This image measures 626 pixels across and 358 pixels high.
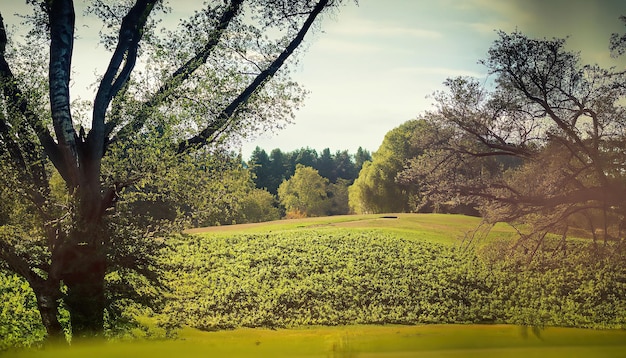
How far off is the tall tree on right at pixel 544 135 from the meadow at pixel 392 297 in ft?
2.46

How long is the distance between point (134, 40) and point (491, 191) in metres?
4.77

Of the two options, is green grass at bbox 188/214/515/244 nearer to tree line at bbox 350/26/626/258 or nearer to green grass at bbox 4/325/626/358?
tree line at bbox 350/26/626/258

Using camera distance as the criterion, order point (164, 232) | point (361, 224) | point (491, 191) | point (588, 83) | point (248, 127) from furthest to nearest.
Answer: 1. point (361, 224)
2. point (491, 191)
3. point (588, 83)
4. point (248, 127)
5. point (164, 232)

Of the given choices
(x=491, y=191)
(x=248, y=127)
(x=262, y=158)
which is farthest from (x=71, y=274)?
(x=262, y=158)

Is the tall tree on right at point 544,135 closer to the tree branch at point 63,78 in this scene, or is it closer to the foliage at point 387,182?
the foliage at point 387,182

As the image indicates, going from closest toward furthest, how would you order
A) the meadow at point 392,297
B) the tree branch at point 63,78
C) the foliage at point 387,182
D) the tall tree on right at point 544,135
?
the tree branch at point 63,78, the meadow at point 392,297, the tall tree on right at point 544,135, the foliage at point 387,182

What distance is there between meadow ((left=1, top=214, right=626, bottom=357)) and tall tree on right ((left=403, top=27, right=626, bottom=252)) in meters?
0.75

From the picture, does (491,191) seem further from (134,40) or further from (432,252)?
(134,40)

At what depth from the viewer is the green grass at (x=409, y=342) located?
13.1ft

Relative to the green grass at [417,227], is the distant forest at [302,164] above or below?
above

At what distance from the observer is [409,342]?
16.2 ft

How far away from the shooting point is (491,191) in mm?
6711

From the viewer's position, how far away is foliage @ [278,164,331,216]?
805 inches

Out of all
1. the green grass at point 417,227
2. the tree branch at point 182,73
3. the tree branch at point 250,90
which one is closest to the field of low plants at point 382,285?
the green grass at point 417,227
